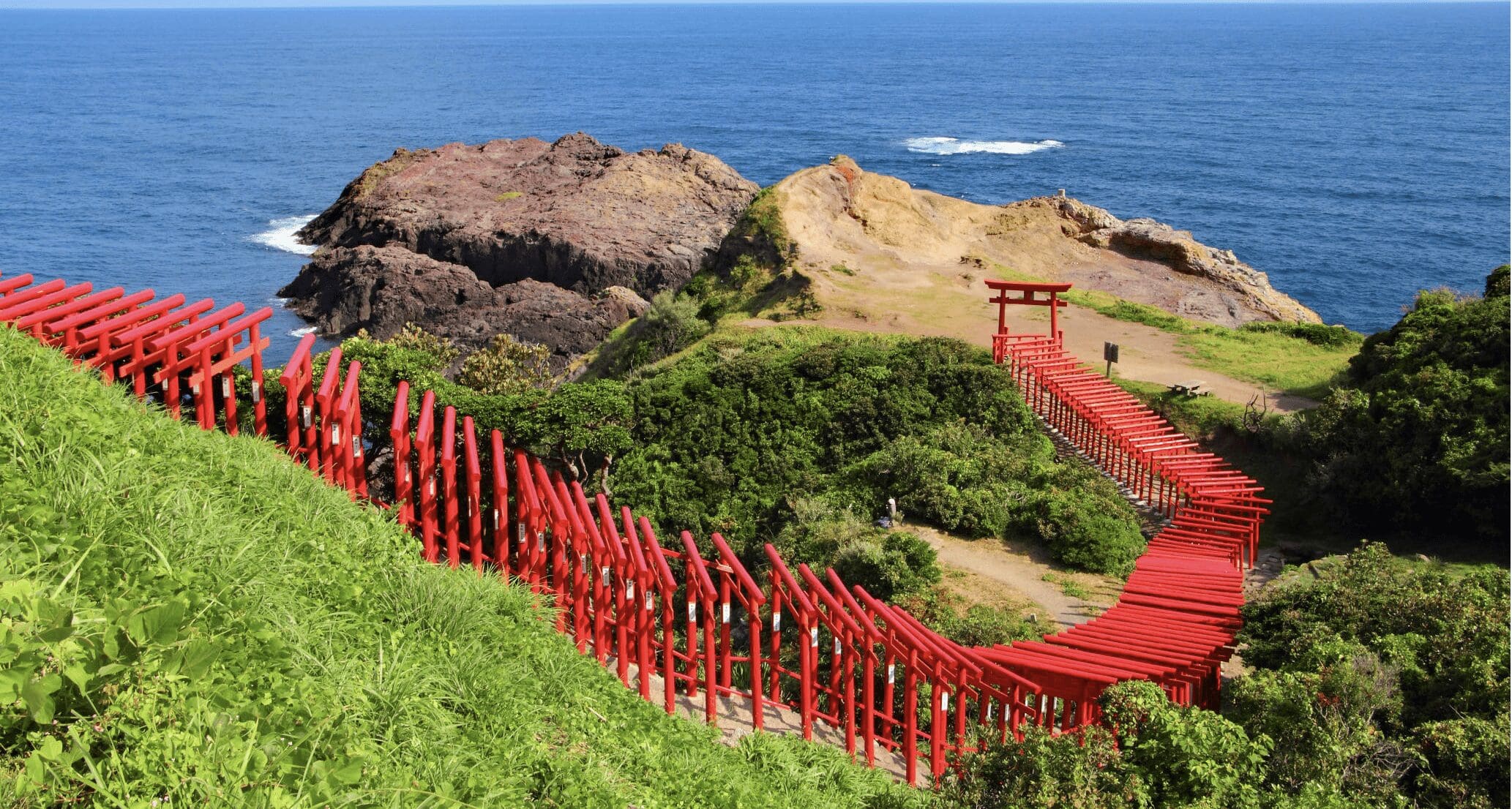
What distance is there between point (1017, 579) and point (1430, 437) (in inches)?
332

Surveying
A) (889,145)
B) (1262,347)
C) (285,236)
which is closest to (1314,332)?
(1262,347)

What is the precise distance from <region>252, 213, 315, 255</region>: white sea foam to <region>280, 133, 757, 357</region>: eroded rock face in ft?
5.14

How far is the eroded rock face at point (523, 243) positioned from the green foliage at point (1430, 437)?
32.2m

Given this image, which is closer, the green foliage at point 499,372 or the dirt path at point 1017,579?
the dirt path at point 1017,579

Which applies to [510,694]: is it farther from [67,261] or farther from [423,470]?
[67,261]

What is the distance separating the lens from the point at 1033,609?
64.3ft

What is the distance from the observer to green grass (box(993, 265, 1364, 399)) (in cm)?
3077

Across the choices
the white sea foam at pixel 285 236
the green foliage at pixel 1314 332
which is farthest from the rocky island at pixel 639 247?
the green foliage at pixel 1314 332

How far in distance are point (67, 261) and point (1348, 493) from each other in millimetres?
67517

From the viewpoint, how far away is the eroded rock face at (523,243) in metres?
54.3

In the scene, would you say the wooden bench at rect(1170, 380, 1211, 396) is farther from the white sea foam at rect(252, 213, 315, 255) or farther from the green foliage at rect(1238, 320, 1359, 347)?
the white sea foam at rect(252, 213, 315, 255)

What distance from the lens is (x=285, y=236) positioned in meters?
78.9

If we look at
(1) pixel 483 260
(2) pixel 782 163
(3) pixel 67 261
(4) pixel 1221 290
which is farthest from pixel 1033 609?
(2) pixel 782 163

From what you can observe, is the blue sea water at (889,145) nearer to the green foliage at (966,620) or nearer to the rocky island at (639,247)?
the rocky island at (639,247)
